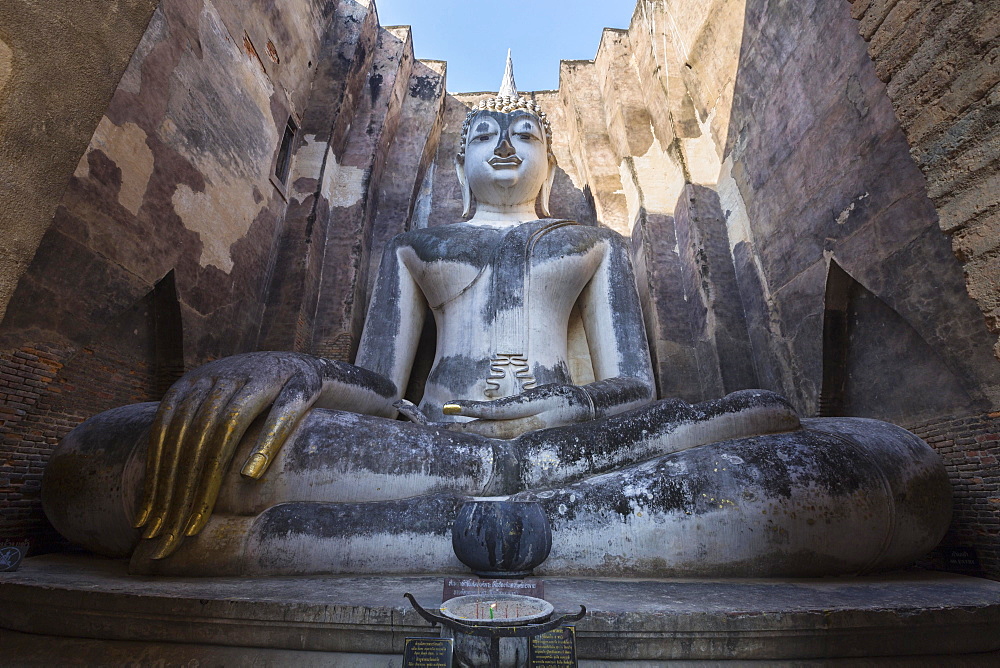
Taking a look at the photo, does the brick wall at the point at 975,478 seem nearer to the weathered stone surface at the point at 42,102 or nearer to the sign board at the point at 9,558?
the weathered stone surface at the point at 42,102

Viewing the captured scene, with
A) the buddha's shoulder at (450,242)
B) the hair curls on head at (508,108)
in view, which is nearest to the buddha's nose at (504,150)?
the hair curls on head at (508,108)

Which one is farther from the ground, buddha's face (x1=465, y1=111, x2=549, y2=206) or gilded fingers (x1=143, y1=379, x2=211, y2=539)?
buddha's face (x1=465, y1=111, x2=549, y2=206)

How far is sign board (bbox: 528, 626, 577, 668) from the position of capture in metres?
1.01

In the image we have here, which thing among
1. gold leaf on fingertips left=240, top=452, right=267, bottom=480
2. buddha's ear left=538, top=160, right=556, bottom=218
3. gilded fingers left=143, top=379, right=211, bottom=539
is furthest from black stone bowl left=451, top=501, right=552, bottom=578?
buddha's ear left=538, top=160, right=556, bottom=218

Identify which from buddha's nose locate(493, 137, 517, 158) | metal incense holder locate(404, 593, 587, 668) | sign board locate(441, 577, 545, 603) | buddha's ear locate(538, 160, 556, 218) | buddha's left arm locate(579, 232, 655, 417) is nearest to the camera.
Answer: metal incense holder locate(404, 593, 587, 668)

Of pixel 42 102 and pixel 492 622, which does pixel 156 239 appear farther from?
pixel 492 622

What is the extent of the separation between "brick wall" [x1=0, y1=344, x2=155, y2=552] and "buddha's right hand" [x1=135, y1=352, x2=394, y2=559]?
197 centimetres

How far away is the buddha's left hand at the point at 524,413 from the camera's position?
8.34 ft

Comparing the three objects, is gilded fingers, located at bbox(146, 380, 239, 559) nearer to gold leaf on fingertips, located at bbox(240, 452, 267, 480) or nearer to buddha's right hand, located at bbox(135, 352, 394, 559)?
buddha's right hand, located at bbox(135, 352, 394, 559)

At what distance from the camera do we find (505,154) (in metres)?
3.92

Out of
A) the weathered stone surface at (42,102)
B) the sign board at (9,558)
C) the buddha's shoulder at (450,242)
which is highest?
the buddha's shoulder at (450,242)

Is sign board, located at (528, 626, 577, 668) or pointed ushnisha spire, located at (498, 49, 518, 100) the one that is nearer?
sign board, located at (528, 626, 577, 668)

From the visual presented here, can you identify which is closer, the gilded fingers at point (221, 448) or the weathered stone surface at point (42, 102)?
the weathered stone surface at point (42, 102)

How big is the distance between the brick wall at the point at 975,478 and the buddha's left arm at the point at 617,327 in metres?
1.83
